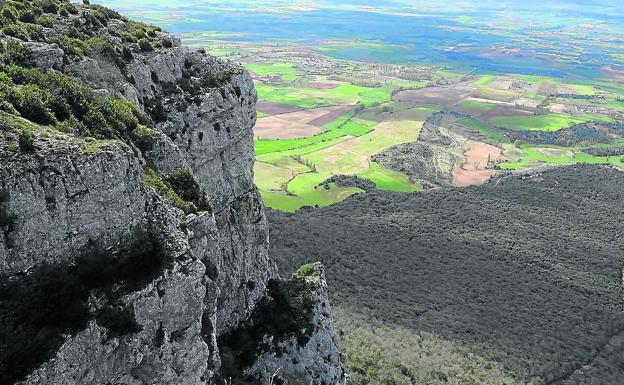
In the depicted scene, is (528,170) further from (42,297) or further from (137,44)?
(42,297)

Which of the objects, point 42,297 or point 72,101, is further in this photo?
point 72,101

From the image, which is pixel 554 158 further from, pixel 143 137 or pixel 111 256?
pixel 111 256

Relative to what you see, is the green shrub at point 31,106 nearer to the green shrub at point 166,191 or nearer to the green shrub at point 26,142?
the green shrub at point 26,142

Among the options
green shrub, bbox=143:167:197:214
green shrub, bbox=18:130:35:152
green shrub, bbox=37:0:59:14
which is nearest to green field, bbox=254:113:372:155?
green shrub, bbox=37:0:59:14

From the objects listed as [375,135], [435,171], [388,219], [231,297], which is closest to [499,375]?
[231,297]

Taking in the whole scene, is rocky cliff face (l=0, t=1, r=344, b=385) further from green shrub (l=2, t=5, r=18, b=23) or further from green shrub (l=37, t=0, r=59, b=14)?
green shrub (l=37, t=0, r=59, b=14)
